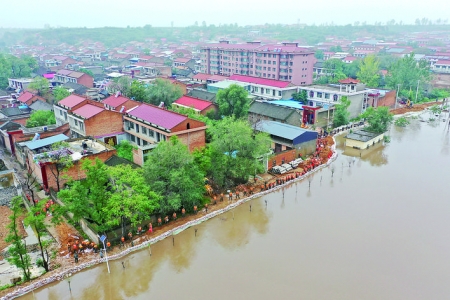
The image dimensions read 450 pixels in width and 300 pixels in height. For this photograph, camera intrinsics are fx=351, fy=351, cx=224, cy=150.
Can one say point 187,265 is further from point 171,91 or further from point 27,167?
point 171,91

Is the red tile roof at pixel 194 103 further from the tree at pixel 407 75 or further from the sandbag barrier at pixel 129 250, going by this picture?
the tree at pixel 407 75

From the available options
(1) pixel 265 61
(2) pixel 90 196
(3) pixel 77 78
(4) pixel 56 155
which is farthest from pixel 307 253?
(1) pixel 265 61

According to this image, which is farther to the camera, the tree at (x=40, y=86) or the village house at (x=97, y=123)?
the tree at (x=40, y=86)

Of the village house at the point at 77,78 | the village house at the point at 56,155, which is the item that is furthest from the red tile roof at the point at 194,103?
the village house at the point at 77,78

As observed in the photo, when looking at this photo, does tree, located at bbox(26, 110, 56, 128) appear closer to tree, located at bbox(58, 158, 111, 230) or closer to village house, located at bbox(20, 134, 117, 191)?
village house, located at bbox(20, 134, 117, 191)

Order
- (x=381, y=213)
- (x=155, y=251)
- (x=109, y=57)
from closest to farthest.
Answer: (x=155, y=251), (x=381, y=213), (x=109, y=57)

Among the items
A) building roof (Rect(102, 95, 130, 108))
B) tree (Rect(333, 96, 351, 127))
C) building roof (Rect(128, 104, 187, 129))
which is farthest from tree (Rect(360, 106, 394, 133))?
building roof (Rect(102, 95, 130, 108))

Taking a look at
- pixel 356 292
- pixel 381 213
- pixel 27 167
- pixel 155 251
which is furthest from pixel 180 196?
pixel 27 167
